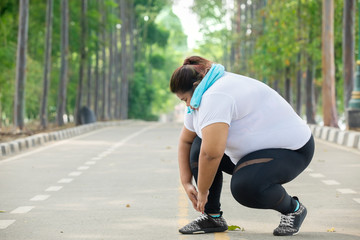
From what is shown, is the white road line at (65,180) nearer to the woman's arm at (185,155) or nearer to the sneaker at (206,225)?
the sneaker at (206,225)

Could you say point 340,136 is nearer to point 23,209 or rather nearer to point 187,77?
point 23,209

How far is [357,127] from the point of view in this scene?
91.6 ft

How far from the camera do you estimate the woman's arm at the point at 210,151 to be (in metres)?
6.20

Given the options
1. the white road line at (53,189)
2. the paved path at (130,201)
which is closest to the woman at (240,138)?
the paved path at (130,201)

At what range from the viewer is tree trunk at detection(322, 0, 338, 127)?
32.7m

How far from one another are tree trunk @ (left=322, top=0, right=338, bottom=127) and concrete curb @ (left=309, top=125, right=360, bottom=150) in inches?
111

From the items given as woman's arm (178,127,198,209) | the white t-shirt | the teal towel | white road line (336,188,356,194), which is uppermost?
the teal towel

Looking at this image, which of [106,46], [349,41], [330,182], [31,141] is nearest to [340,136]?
[349,41]

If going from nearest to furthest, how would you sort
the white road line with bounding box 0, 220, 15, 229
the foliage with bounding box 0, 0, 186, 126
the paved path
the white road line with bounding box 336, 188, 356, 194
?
the paved path, the white road line with bounding box 0, 220, 15, 229, the white road line with bounding box 336, 188, 356, 194, the foliage with bounding box 0, 0, 186, 126

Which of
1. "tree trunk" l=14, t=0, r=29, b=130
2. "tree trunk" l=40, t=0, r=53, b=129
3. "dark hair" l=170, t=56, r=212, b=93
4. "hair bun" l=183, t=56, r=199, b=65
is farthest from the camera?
"tree trunk" l=40, t=0, r=53, b=129

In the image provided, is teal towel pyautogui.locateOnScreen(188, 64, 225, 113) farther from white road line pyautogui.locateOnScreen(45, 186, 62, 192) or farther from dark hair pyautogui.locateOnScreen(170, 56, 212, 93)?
white road line pyautogui.locateOnScreen(45, 186, 62, 192)

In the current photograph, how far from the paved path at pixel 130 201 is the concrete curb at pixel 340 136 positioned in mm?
4058

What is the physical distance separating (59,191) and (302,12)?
97.0 feet

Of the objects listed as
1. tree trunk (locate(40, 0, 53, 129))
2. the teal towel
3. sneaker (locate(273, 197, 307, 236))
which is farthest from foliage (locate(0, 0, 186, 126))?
the teal towel
